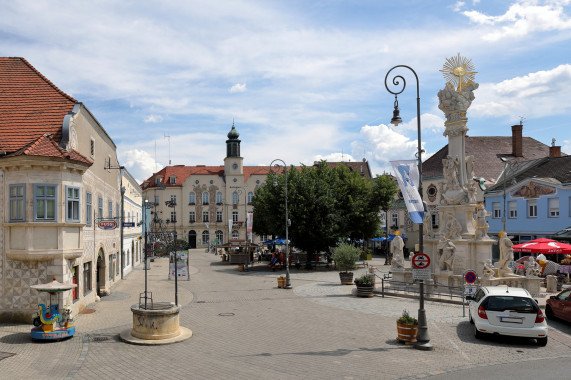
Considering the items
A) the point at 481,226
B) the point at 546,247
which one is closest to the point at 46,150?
the point at 481,226

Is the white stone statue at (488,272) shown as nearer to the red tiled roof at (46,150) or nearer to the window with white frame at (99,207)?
the red tiled roof at (46,150)

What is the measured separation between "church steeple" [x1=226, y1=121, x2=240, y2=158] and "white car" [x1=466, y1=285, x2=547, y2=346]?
228ft

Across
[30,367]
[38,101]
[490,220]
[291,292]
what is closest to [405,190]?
[30,367]

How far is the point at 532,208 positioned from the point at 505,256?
21.4 metres

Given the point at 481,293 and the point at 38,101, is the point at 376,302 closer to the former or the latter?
the point at 481,293

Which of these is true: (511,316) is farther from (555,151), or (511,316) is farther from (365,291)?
(555,151)

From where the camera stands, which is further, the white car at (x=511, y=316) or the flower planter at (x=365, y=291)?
the flower planter at (x=365, y=291)

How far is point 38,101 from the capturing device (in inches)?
763

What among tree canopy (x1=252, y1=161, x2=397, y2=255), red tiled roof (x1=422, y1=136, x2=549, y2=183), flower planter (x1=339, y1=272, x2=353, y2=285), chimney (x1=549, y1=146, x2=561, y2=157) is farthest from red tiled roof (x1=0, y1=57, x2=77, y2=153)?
chimney (x1=549, y1=146, x2=561, y2=157)

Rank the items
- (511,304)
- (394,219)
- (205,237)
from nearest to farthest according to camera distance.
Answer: (511,304), (394,219), (205,237)

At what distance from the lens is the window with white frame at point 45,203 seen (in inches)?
645

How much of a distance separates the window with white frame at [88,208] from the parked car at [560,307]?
18480 mm

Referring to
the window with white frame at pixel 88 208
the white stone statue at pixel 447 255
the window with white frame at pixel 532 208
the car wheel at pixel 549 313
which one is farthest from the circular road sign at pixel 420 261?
the window with white frame at pixel 532 208

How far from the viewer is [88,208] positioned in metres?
20.6
